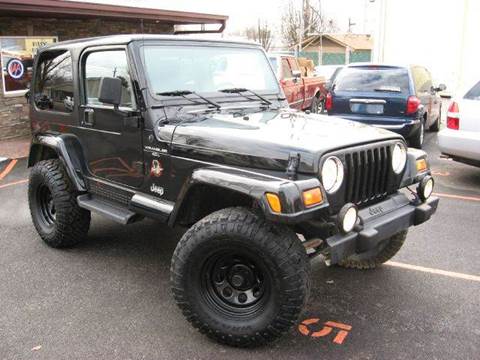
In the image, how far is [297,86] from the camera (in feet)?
42.2

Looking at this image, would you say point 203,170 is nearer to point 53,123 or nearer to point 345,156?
point 345,156

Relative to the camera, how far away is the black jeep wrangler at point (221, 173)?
3094mm

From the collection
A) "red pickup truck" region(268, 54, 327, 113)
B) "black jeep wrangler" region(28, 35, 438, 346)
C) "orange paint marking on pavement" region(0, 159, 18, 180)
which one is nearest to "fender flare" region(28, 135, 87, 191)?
"black jeep wrangler" region(28, 35, 438, 346)

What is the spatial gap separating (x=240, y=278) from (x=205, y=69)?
6.01ft

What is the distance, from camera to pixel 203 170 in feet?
11.1

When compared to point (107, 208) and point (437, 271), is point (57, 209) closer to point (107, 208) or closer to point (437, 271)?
point (107, 208)

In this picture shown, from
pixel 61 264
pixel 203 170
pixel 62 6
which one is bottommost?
pixel 61 264

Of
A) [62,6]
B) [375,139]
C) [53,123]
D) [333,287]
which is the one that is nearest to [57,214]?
[53,123]

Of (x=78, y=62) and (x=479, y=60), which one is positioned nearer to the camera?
(x=78, y=62)

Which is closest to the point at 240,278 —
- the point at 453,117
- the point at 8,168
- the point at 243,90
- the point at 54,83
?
the point at 243,90

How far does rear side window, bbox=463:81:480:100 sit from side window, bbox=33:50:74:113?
518cm

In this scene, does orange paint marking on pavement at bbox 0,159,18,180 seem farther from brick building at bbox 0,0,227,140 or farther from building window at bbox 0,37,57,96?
building window at bbox 0,37,57,96

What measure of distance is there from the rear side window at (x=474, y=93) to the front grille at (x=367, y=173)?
4.07 meters

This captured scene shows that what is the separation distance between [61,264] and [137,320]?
1357 millimetres
